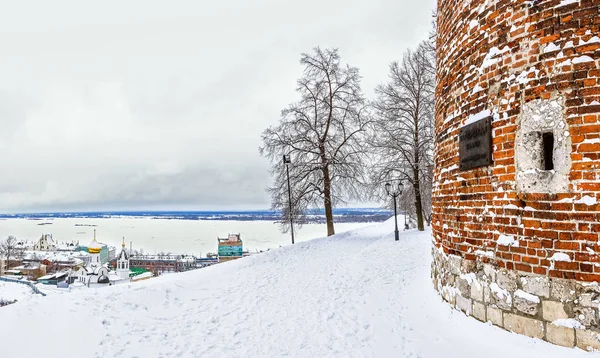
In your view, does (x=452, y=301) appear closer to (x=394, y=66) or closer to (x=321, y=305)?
(x=321, y=305)

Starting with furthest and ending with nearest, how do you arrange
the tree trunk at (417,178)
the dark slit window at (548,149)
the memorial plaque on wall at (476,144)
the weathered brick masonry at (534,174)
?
the tree trunk at (417,178)
the memorial plaque on wall at (476,144)
the dark slit window at (548,149)
the weathered brick masonry at (534,174)

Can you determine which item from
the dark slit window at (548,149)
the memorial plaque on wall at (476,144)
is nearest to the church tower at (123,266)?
the memorial plaque on wall at (476,144)

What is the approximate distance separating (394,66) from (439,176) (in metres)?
14.1

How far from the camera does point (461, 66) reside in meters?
4.26

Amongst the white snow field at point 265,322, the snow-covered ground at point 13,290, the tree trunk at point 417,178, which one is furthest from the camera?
the snow-covered ground at point 13,290

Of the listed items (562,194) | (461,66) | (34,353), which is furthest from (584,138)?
(34,353)

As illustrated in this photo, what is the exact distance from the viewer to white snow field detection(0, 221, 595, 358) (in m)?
4.23

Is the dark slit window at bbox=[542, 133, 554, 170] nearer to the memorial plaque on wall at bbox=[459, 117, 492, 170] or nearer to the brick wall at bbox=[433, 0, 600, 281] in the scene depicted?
the brick wall at bbox=[433, 0, 600, 281]

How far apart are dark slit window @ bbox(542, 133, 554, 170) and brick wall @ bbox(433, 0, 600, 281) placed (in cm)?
9

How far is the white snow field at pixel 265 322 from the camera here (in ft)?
13.9

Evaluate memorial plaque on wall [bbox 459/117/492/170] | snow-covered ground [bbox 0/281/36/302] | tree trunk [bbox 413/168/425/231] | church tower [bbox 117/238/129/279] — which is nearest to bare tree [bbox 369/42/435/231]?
tree trunk [bbox 413/168/425/231]

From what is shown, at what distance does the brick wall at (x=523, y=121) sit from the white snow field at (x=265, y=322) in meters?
0.80

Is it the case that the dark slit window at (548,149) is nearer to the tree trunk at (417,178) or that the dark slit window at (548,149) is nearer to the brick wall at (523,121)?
the brick wall at (523,121)

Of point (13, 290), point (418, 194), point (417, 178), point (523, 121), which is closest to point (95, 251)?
point (13, 290)
